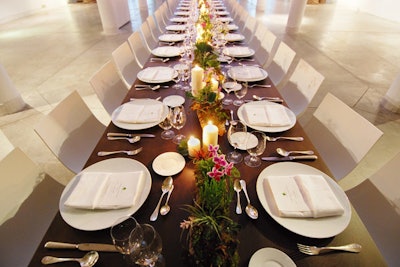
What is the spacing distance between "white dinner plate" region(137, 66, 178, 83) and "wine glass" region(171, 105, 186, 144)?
69 cm

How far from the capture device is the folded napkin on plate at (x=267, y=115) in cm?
141

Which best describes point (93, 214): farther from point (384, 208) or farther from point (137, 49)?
point (137, 49)

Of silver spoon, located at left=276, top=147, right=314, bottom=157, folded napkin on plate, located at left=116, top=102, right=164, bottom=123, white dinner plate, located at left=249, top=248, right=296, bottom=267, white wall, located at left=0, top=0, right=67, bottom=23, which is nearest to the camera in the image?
white dinner plate, located at left=249, top=248, right=296, bottom=267

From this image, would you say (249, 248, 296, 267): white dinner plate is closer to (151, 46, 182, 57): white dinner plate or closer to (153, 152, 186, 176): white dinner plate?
(153, 152, 186, 176): white dinner plate

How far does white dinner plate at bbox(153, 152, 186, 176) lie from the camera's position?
1.12 meters

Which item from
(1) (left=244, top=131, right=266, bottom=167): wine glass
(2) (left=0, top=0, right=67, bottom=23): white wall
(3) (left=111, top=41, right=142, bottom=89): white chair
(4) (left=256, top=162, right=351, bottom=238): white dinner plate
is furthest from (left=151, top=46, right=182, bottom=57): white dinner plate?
(2) (left=0, top=0, right=67, bottom=23): white wall

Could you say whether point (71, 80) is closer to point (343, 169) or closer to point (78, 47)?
point (78, 47)

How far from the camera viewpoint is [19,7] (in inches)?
368

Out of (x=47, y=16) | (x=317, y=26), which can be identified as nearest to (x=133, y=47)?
(x=317, y=26)

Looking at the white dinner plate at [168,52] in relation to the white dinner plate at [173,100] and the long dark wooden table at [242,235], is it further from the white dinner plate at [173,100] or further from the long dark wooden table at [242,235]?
the long dark wooden table at [242,235]

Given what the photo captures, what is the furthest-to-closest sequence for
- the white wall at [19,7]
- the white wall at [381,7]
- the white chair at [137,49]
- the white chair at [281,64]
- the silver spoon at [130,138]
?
1. the white wall at [19,7]
2. the white wall at [381,7]
3. the white chair at [137,49]
4. the white chair at [281,64]
5. the silver spoon at [130,138]

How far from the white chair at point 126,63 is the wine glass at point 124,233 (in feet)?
6.52

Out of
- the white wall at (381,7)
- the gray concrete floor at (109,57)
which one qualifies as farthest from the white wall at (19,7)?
the white wall at (381,7)

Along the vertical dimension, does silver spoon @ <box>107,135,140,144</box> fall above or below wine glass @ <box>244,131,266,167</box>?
below
